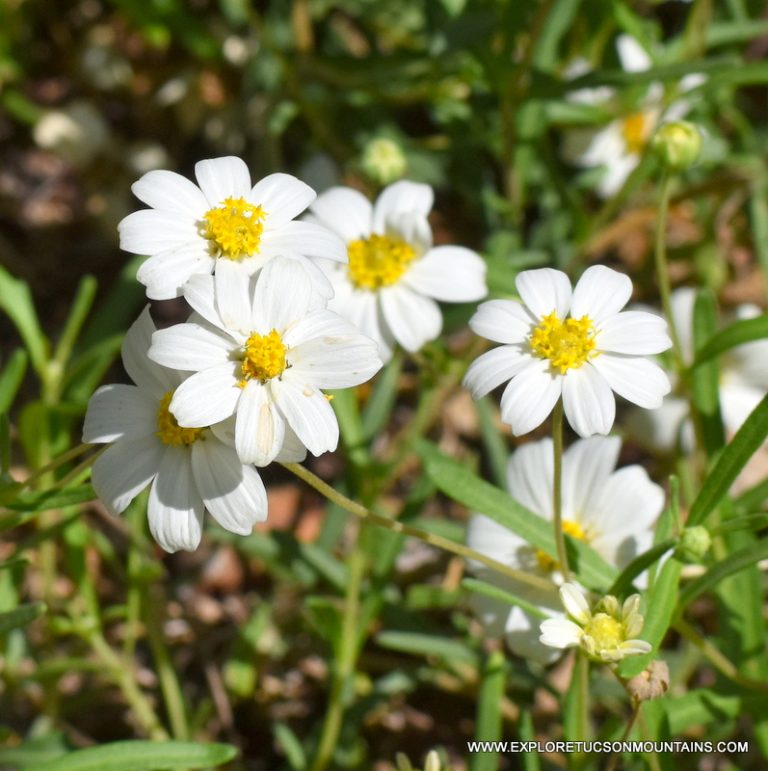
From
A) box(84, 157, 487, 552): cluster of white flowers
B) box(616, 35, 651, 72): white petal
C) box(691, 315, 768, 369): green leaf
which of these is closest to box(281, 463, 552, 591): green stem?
box(84, 157, 487, 552): cluster of white flowers

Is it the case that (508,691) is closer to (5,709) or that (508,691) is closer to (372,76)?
(5,709)

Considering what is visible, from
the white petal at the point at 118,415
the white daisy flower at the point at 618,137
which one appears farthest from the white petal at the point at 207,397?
the white daisy flower at the point at 618,137

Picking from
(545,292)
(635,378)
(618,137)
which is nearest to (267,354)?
(545,292)

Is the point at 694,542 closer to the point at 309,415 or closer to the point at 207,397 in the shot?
the point at 309,415

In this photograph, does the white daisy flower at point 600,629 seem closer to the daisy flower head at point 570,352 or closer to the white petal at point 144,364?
the daisy flower head at point 570,352

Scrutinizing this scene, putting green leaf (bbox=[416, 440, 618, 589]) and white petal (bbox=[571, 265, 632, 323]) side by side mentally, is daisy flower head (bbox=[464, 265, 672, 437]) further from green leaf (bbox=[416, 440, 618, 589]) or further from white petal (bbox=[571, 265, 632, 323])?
green leaf (bbox=[416, 440, 618, 589])
